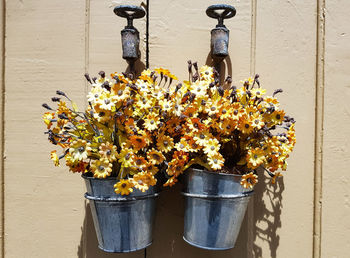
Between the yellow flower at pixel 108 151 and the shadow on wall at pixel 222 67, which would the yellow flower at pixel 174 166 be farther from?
the shadow on wall at pixel 222 67

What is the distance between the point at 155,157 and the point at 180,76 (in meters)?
0.36

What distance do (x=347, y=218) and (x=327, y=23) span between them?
0.70m

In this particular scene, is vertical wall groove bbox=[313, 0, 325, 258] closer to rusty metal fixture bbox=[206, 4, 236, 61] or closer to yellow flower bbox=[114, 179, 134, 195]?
rusty metal fixture bbox=[206, 4, 236, 61]

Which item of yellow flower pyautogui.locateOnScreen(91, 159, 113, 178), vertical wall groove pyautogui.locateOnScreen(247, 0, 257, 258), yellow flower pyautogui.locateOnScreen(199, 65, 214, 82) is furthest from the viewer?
Answer: vertical wall groove pyautogui.locateOnScreen(247, 0, 257, 258)

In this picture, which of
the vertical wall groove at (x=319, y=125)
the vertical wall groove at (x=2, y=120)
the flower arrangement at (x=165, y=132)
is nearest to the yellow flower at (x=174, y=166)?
the flower arrangement at (x=165, y=132)

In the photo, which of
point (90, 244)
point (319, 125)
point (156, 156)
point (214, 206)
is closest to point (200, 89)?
point (156, 156)

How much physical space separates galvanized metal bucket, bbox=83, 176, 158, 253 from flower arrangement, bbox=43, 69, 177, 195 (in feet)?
0.16

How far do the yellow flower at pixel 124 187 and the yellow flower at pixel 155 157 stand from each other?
7 cm

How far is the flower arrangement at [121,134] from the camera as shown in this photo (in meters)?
0.56

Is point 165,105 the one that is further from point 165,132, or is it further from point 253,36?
point 253,36

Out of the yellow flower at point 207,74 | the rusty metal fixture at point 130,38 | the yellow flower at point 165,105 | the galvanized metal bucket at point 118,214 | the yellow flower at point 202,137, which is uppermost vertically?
the rusty metal fixture at point 130,38

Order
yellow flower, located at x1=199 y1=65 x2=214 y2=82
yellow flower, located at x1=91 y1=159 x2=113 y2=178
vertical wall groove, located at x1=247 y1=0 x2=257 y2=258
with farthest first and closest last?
vertical wall groove, located at x1=247 y1=0 x2=257 y2=258 → yellow flower, located at x1=199 y1=65 x2=214 y2=82 → yellow flower, located at x1=91 y1=159 x2=113 y2=178

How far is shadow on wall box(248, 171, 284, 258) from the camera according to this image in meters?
0.83

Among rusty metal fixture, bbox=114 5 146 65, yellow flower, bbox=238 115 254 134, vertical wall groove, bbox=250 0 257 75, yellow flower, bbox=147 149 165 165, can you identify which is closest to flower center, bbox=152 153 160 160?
yellow flower, bbox=147 149 165 165
